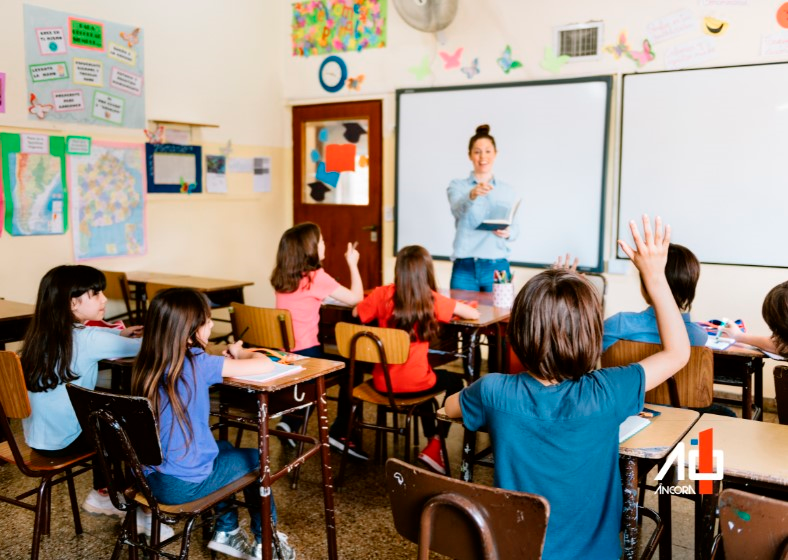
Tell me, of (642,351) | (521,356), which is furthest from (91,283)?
(642,351)

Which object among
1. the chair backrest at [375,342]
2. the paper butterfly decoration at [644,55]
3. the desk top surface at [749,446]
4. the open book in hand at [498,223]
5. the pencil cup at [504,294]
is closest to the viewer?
the desk top surface at [749,446]

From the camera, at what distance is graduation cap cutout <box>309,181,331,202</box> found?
241 inches

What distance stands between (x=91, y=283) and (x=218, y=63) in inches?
143

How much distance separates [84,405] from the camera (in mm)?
1931

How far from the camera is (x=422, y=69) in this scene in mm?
5367

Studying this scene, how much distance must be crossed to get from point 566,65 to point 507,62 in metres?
0.43

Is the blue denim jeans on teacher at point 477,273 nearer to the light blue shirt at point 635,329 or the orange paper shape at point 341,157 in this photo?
the light blue shirt at point 635,329

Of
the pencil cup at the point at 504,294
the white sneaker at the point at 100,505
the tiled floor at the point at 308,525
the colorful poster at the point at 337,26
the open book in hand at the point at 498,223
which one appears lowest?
the tiled floor at the point at 308,525

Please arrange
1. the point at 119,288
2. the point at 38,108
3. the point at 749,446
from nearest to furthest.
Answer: the point at 749,446, the point at 38,108, the point at 119,288

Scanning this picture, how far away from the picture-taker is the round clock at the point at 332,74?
5781 mm

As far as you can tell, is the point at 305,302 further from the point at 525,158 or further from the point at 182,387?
the point at 525,158

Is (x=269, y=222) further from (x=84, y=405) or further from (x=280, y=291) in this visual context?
(x=84, y=405)

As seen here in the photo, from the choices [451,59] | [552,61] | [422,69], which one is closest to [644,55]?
[552,61]

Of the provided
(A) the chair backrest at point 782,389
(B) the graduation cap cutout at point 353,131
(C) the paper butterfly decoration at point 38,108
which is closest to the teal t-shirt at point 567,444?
(A) the chair backrest at point 782,389
